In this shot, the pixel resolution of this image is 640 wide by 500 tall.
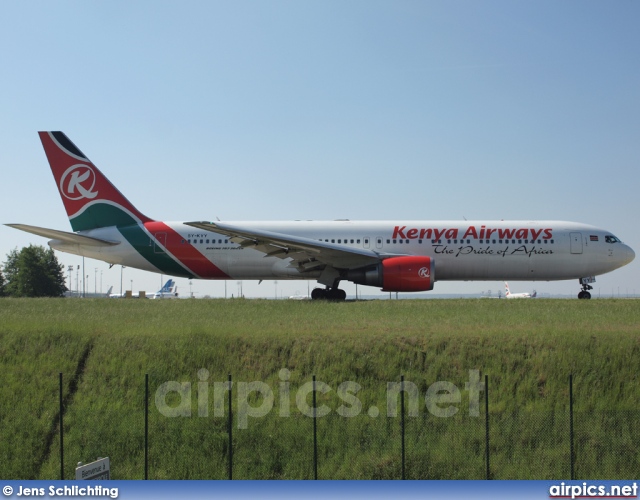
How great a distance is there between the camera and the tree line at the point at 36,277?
74625mm

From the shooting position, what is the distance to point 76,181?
30.3 meters

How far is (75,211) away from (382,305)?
16.8 meters

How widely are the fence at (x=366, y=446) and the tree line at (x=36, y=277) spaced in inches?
2565

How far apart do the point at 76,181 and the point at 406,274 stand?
55.4ft

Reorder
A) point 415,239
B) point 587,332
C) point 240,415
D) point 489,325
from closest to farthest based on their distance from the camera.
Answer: point 240,415
point 587,332
point 489,325
point 415,239

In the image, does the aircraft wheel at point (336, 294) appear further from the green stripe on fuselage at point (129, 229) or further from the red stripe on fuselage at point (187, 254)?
the green stripe on fuselage at point (129, 229)

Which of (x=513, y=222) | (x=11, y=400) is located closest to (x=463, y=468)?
(x=11, y=400)

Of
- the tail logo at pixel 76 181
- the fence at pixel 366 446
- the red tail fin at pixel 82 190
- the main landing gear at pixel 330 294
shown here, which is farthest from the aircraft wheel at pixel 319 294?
the fence at pixel 366 446

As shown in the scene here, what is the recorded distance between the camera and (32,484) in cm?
1066

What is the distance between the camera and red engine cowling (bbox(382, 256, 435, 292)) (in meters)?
24.6

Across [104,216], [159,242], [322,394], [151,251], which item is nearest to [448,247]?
[159,242]

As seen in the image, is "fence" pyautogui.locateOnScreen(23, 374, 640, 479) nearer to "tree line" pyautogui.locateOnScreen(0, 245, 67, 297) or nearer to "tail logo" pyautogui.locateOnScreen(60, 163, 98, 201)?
"tail logo" pyautogui.locateOnScreen(60, 163, 98, 201)

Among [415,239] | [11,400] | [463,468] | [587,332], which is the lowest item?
[463,468]

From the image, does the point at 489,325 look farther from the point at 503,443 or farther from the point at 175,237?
the point at 175,237
